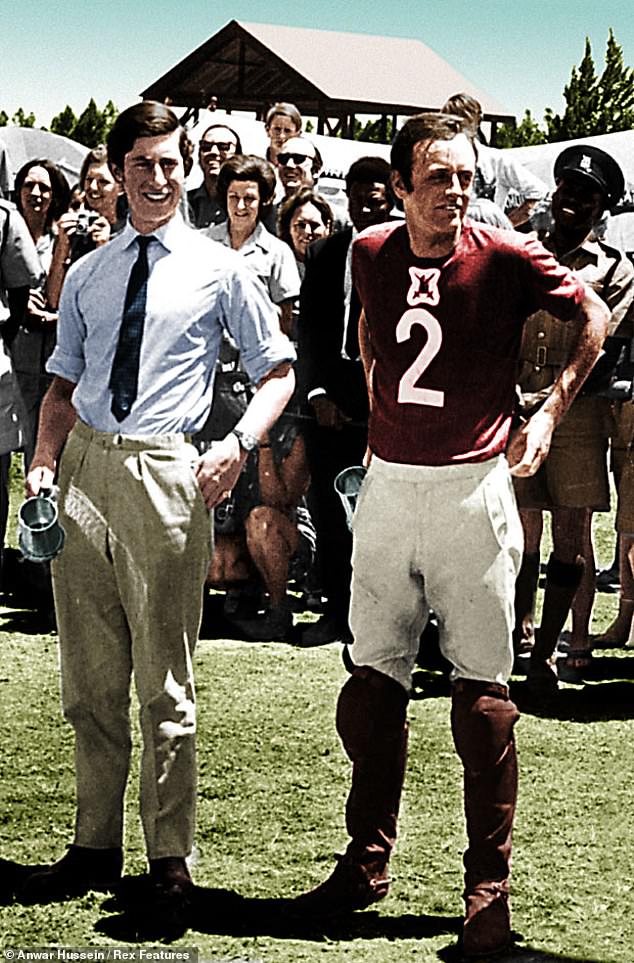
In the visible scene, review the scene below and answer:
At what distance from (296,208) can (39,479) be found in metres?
3.50

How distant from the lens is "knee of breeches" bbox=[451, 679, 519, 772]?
3.86 m

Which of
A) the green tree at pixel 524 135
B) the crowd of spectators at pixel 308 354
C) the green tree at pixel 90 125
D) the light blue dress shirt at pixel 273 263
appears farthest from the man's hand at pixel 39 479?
the green tree at pixel 524 135

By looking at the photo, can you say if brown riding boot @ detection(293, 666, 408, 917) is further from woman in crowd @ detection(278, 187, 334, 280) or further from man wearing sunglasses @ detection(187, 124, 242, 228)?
man wearing sunglasses @ detection(187, 124, 242, 228)

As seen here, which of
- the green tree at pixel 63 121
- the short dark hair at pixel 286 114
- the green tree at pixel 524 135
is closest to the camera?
the short dark hair at pixel 286 114

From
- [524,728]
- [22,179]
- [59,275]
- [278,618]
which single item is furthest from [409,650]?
[22,179]

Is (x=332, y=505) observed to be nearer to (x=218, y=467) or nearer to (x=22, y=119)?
(x=218, y=467)

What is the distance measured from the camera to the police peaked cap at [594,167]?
5.82m

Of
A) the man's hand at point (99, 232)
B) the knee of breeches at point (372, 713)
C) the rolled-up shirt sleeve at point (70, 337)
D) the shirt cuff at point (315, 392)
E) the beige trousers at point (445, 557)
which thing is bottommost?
the knee of breeches at point (372, 713)

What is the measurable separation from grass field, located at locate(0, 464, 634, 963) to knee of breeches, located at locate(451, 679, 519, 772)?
436mm

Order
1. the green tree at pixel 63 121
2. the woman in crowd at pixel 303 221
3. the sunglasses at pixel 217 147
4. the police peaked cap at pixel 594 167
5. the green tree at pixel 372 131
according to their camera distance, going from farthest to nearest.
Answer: the green tree at pixel 63 121 → the green tree at pixel 372 131 → the sunglasses at pixel 217 147 → the woman in crowd at pixel 303 221 → the police peaked cap at pixel 594 167

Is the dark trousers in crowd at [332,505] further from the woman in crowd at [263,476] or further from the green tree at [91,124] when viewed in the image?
the green tree at [91,124]

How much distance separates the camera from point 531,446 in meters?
3.82

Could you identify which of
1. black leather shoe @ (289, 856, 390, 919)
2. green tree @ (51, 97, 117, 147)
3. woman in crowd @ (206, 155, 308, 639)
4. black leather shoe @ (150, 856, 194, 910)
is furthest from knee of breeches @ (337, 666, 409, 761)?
green tree @ (51, 97, 117, 147)

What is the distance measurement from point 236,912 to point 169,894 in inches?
7.4
